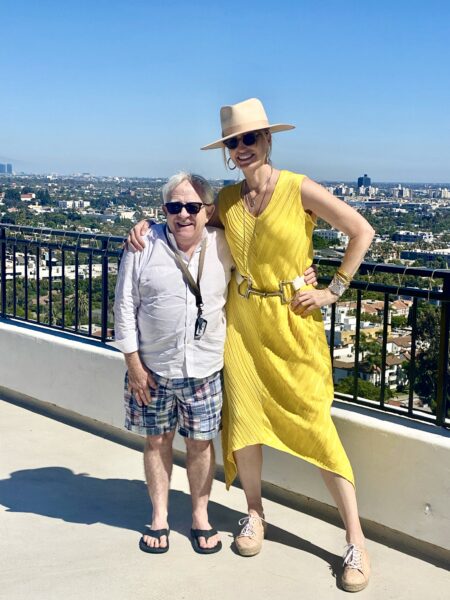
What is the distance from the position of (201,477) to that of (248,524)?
0.30 m

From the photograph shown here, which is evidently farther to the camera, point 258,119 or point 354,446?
point 354,446

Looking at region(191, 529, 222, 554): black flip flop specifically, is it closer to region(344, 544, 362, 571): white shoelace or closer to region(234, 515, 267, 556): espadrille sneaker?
region(234, 515, 267, 556): espadrille sneaker

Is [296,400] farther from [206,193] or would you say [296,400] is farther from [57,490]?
[57,490]

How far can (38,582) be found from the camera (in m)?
3.18

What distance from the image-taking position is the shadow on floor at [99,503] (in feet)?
12.2

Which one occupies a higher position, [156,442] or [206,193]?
[206,193]

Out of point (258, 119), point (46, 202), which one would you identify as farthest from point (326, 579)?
point (46, 202)

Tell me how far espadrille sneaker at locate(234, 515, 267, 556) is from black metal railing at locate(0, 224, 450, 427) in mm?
836

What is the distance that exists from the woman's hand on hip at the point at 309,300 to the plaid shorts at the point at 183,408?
1.59ft

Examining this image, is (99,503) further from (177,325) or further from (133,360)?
(177,325)

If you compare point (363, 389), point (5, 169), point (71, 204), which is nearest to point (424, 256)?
point (363, 389)

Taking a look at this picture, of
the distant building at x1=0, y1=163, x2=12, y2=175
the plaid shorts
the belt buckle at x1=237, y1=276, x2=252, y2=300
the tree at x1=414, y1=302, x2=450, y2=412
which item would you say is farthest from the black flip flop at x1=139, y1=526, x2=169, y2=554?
the distant building at x1=0, y1=163, x2=12, y2=175

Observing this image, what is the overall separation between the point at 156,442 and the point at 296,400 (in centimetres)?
67

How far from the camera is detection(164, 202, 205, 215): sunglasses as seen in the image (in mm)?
3266
